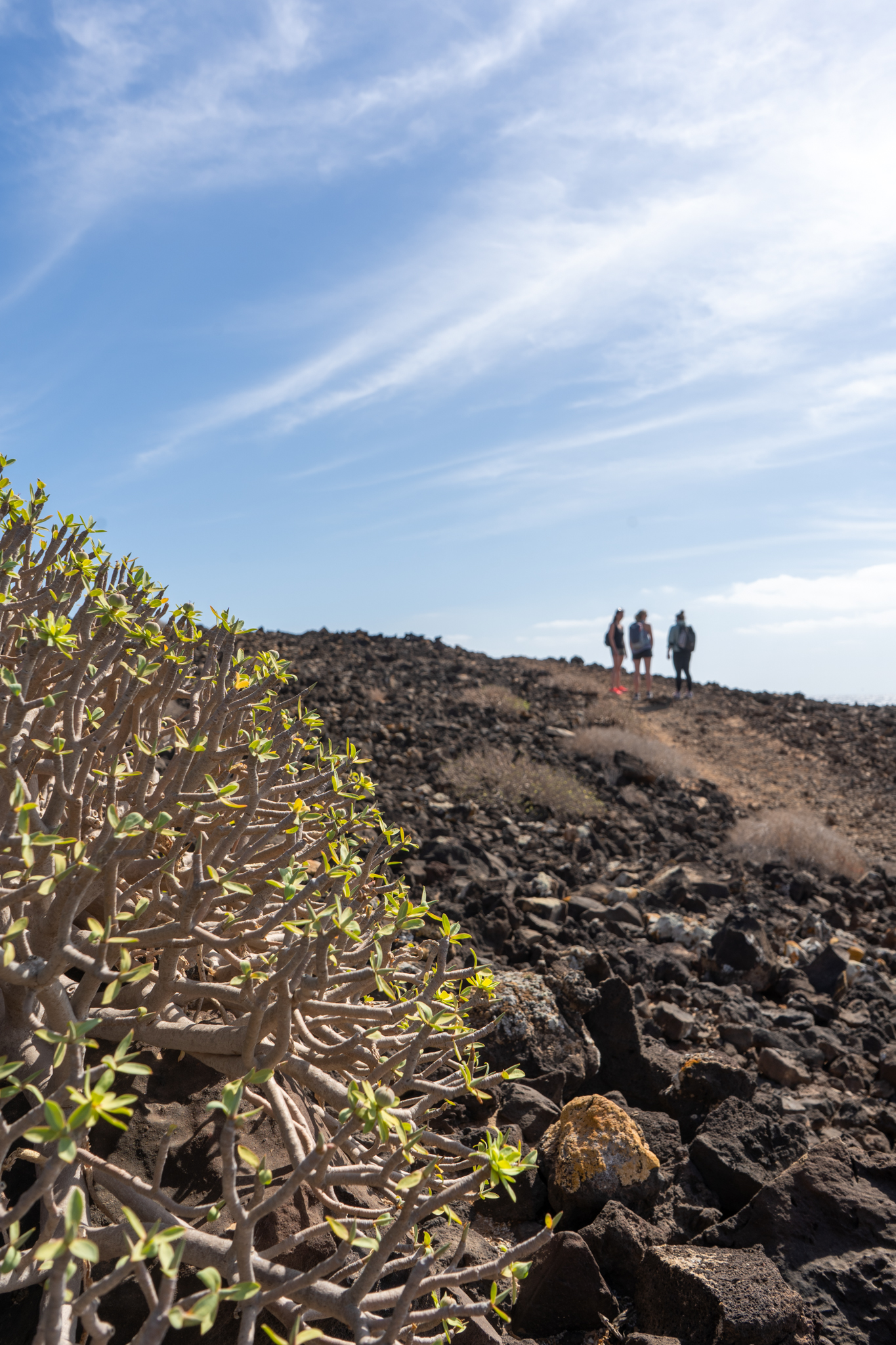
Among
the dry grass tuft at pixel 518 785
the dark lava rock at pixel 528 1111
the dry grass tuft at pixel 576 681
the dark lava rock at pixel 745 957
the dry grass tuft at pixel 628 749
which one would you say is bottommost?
the dark lava rock at pixel 528 1111

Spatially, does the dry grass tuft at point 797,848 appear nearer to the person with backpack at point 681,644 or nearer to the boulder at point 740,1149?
the boulder at point 740,1149

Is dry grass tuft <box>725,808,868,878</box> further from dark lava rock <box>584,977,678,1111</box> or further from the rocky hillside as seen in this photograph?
dark lava rock <box>584,977,678,1111</box>

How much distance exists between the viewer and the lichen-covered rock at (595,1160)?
3393 mm

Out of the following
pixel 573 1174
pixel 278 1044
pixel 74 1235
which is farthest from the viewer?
pixel 573 1174

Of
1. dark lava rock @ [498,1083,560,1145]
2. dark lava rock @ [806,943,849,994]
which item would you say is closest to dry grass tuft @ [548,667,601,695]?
dark lava rock @ [806,943,849,994]

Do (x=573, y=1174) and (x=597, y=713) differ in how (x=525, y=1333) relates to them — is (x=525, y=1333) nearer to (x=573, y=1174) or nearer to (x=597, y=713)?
(x=573, y=1174)

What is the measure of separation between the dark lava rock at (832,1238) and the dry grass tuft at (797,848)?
694cm

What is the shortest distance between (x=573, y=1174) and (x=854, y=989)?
395 centimetres

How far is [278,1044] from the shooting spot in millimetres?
2145

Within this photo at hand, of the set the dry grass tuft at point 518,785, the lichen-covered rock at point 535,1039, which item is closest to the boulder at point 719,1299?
the lichen-covered rock at point 535,1039

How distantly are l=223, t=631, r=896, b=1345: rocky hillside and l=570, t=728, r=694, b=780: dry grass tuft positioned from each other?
0.17ft

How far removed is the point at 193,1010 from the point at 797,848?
358 inches

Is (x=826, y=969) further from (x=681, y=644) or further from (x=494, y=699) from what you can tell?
(x=681, y=644)

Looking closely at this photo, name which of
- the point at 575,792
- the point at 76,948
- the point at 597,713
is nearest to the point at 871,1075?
the point at 76,948
